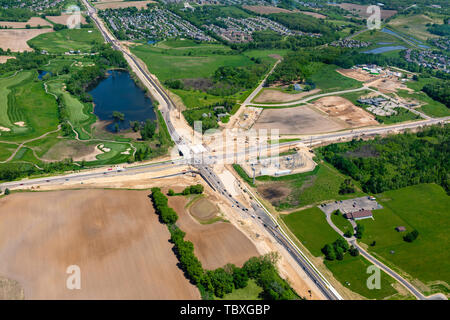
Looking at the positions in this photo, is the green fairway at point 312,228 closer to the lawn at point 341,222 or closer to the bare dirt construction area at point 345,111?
the lawn at point 341,222

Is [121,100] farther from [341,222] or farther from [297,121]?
[341,222]

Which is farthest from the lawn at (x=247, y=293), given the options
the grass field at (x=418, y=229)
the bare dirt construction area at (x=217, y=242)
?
the grass field at (x=418, y=229)

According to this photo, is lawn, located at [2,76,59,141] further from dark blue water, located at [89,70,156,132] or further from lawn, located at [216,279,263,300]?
lawn, located at [216,279,263,300]

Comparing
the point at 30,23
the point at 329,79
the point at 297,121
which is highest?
the point at 30,23

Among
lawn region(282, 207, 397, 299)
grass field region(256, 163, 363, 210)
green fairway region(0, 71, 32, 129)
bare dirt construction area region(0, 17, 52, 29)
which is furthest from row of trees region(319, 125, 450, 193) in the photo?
bare dirt construction area region(0, 17, 52, 29)

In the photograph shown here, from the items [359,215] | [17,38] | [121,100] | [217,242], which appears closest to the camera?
[217,242]

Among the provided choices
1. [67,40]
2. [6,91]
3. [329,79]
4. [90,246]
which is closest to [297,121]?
[329,79]

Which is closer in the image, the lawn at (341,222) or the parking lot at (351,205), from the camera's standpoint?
the lawn at (341,222)
